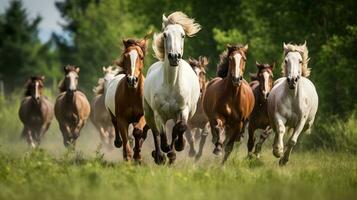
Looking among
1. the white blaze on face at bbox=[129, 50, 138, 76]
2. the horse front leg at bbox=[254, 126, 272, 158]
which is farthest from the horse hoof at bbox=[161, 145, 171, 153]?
the horse front leg at bbox=[254, 126, 272, 158]

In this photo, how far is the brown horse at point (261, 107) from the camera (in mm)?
17438

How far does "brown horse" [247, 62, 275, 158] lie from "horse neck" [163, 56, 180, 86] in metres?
3.81

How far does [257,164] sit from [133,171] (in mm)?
4198

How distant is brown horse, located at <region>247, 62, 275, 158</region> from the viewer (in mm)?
17438

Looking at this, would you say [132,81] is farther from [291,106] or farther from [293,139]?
[293,139]

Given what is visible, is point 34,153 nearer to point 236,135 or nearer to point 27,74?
point 236,135

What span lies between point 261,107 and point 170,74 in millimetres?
4474

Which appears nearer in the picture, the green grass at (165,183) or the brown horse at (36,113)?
the green grass at (165,183)

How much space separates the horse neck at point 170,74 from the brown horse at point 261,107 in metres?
3.81

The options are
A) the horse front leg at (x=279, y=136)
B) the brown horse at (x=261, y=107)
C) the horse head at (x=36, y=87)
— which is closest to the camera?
the horse front leg at (x=279, y=136)

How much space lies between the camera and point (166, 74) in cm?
1412

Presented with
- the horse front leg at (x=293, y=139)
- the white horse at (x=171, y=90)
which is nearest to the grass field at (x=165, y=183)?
the white horse at (x=171, y=90)

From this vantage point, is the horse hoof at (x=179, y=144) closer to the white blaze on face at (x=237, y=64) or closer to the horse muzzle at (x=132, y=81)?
the horse muzzle at (x=132, y=81)

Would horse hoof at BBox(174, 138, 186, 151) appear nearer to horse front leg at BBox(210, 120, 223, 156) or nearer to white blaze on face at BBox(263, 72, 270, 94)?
horse front leg at BBox(210, 120, 223, 156)
